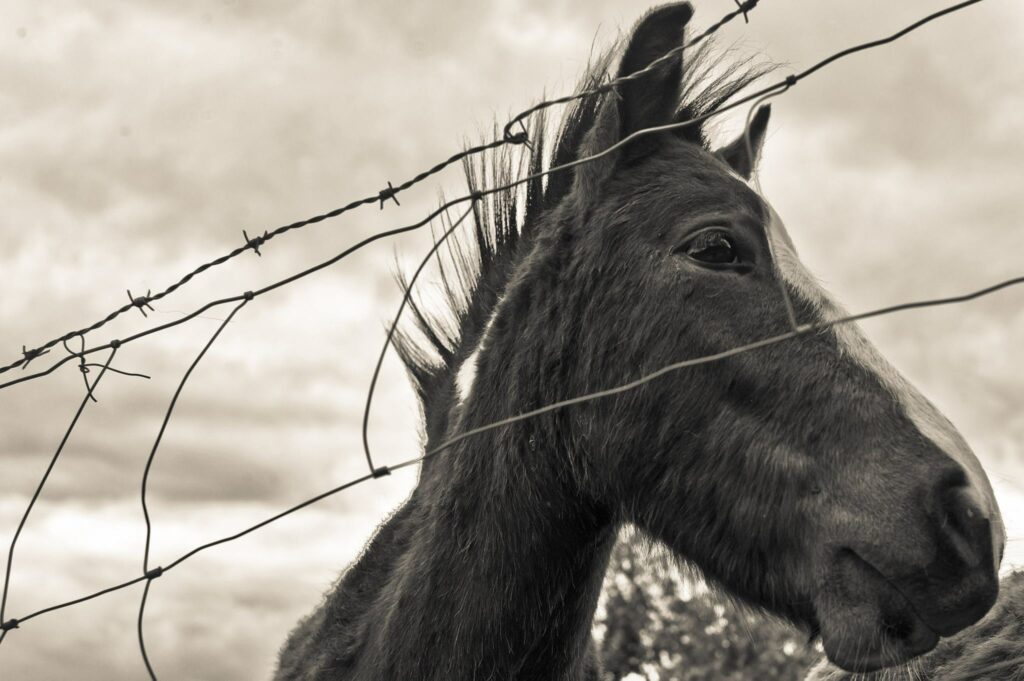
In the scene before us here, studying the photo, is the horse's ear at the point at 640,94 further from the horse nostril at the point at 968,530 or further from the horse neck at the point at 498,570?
the horse nostril at the point at 968,530

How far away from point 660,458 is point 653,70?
4.27 ft

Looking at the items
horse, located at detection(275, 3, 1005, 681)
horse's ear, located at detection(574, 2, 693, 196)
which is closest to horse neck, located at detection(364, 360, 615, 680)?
horse, located at detection(275, 3, 1005, 681)

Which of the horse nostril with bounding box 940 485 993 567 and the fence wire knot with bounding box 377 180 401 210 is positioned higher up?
the fence wire knot with bounding box 377 180 401 210

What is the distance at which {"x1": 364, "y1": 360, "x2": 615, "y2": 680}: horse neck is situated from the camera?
3168 millimetres

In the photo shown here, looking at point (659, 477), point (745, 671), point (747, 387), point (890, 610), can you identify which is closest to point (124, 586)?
point (659, 477)

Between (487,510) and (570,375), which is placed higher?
(570,375)

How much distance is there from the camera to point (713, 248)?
323 cm

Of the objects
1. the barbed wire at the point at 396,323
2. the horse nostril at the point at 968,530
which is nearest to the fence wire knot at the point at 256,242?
the barbed wire at the point at 396,323

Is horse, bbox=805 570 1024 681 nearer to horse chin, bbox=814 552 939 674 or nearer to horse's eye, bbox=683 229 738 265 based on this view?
horse chin, bbox=814 552 939 674

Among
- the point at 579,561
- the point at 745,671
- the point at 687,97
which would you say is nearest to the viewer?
the point at 579,561

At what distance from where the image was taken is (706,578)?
326 cm

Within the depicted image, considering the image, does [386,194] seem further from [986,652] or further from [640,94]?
[986,652]

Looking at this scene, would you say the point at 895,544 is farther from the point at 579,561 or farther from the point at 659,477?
the point at 579,561

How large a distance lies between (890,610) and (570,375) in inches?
44.8
